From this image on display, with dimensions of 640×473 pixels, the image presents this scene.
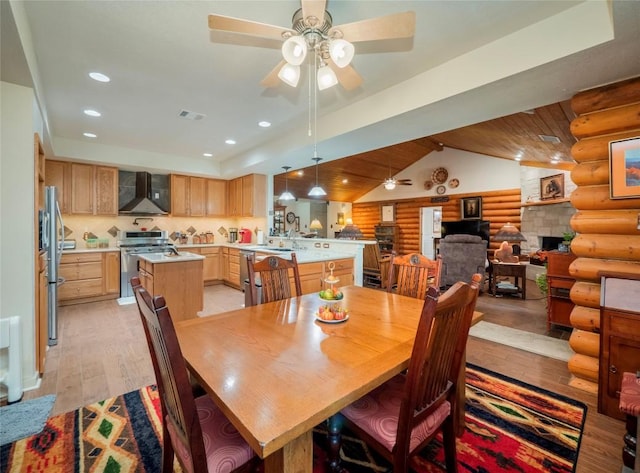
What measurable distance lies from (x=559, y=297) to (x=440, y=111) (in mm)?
2596

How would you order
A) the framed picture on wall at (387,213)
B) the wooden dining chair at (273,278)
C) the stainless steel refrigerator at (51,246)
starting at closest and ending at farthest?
the wooden dining chair at (273,278)
the stainless steel refrigerator at (51,246)
the framed picture on wall at (387,213)

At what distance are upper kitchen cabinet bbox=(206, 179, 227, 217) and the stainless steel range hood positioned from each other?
105 centimetres

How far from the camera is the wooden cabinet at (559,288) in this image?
3230 millimetres

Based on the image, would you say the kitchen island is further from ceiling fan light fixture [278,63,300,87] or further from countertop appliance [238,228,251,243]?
countertop appliance [238,228,251,243]

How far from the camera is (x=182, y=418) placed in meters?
0.92

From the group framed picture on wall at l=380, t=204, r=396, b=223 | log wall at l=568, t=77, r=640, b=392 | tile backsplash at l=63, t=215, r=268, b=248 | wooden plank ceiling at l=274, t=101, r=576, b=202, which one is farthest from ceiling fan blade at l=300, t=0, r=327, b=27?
framed picture on wall at l=380, t=204, r=396, b=223

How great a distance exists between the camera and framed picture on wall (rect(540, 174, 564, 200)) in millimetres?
6090

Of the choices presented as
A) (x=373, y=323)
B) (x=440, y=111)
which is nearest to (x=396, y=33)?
(x=440, y=111)

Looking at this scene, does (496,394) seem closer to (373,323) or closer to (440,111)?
(373,323)

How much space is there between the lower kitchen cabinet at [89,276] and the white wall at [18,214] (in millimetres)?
2830

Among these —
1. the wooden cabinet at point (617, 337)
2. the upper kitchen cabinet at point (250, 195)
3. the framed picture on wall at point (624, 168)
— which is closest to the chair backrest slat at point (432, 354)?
the wooden cabinet at point (617, 337)

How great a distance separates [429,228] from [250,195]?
6.09 meters

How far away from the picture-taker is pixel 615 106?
2.10 metres

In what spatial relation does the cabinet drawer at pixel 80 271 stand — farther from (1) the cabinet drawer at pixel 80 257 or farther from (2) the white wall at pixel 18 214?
(2) the white wall at pixel 18 214
